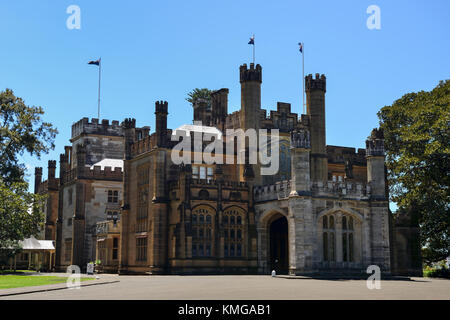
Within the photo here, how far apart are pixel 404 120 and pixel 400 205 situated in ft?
29.5

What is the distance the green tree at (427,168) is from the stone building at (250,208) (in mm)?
2268

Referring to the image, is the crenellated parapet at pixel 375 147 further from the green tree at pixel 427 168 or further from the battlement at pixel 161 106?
the battlement at pixel 161 106

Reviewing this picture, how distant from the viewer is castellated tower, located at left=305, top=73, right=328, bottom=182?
4973cm

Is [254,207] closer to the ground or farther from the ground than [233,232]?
farther from the ground

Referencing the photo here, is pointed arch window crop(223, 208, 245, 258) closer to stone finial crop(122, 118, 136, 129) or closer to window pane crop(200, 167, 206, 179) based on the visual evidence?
window pane crop(200, 167, 206, 179)

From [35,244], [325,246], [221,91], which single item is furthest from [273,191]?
[35,244]

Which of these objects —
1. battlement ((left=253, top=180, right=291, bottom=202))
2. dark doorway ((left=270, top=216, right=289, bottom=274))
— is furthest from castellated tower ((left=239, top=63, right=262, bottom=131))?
dark doorway ((left=270, top=216, right=289, bottom=274))

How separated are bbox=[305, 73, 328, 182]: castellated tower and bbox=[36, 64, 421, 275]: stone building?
9 cm

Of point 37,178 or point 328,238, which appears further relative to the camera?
point 37,178

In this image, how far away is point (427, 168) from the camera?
45.7m

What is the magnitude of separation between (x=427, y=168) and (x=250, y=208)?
1425cm

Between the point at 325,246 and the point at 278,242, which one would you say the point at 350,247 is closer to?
the point at 325,246
